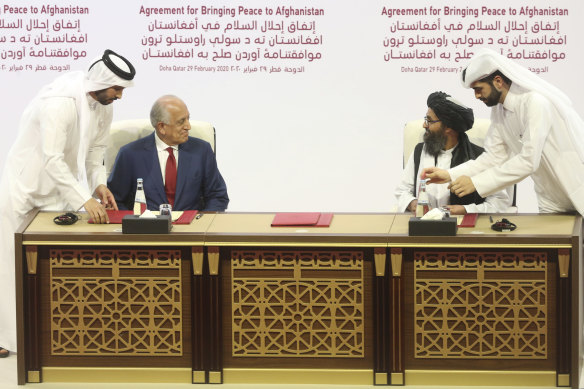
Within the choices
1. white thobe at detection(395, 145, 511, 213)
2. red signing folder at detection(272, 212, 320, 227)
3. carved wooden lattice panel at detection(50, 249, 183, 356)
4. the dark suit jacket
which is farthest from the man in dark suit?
carved wooden lattice panel at detection(50, 249, 183, 356)

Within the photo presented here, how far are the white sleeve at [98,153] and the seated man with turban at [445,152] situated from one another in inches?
67.5

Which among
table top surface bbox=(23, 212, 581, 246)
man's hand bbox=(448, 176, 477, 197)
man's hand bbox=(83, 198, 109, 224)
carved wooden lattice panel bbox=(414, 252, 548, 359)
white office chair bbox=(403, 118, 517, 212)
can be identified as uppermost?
white office chair bbox=(403, 118, 517, 212)

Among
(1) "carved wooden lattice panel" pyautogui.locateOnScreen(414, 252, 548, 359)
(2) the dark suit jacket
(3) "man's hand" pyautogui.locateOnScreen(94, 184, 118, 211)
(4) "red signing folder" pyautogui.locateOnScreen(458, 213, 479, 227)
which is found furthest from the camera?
(2) the dark suit jacket

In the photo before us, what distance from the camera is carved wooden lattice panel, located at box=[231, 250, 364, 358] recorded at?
18.3 ft

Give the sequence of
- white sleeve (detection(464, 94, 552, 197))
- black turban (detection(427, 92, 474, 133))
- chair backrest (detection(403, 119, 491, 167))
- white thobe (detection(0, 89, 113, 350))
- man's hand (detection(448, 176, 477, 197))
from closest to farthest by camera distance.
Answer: white sleeve (detection(464, 94, 552, 197))
man's hand (detection(448, 176, 477, 197))
white thobe (detection(0, 89, 113, 350))
black turban (detection(427, 92, 474, 133))
chair backrest (detection(403, 119, 491, 167))

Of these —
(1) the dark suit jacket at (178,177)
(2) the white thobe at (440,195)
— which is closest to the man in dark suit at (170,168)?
(1) the dark suit jacket at (178,177)

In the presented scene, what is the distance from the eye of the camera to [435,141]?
680cm

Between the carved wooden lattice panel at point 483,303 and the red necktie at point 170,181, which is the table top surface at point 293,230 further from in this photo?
the red necktie at point 170,181

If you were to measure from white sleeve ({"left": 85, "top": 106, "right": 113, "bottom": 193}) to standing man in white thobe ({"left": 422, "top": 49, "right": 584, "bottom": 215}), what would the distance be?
1827mm

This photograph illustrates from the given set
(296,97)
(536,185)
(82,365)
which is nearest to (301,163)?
(296,97)

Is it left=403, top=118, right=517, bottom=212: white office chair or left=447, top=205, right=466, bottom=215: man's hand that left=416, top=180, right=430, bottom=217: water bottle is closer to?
left=447, top=205, right=466, bottom=215: man's hand

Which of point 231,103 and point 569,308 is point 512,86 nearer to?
point 569,308

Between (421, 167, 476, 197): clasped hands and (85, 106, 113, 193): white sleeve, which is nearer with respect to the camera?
(421, 167, 476, 197): clasped hands

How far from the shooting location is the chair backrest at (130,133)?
7.08m
